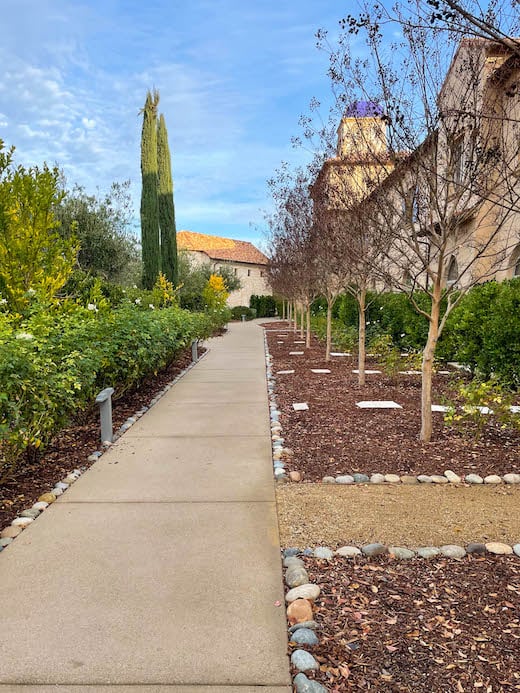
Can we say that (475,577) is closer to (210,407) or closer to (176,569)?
(176,569)

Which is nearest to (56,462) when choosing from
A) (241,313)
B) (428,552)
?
(428,552)

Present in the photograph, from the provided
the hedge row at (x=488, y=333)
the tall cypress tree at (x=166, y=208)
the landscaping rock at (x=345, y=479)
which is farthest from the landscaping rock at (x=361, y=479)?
the tall cypress tree at (x=166, y=208)

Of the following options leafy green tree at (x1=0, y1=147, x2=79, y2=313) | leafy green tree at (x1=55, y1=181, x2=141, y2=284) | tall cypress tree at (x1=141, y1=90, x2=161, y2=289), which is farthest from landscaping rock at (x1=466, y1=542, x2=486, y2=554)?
tall cypress tree at (x1=141, y1=90, x2=161, y2=289)

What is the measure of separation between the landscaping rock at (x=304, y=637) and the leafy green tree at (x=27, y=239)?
5.01 m

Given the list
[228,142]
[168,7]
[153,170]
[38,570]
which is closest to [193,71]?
[168,7]

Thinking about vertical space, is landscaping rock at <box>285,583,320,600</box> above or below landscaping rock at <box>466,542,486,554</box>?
below

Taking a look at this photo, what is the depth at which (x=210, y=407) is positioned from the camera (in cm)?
660

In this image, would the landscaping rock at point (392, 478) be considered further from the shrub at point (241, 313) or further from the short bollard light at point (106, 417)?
the shrub at point (241, 313)

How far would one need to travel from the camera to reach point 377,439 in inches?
189

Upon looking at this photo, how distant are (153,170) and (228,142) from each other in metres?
11.5

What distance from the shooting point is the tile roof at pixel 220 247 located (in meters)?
49.3

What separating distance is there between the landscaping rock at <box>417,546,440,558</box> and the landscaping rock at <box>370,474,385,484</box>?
1072 mm

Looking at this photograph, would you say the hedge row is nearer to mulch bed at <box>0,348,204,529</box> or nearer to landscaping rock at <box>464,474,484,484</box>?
landscaping rock at <box>464,474,484,484</box>

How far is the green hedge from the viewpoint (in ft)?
11.0
